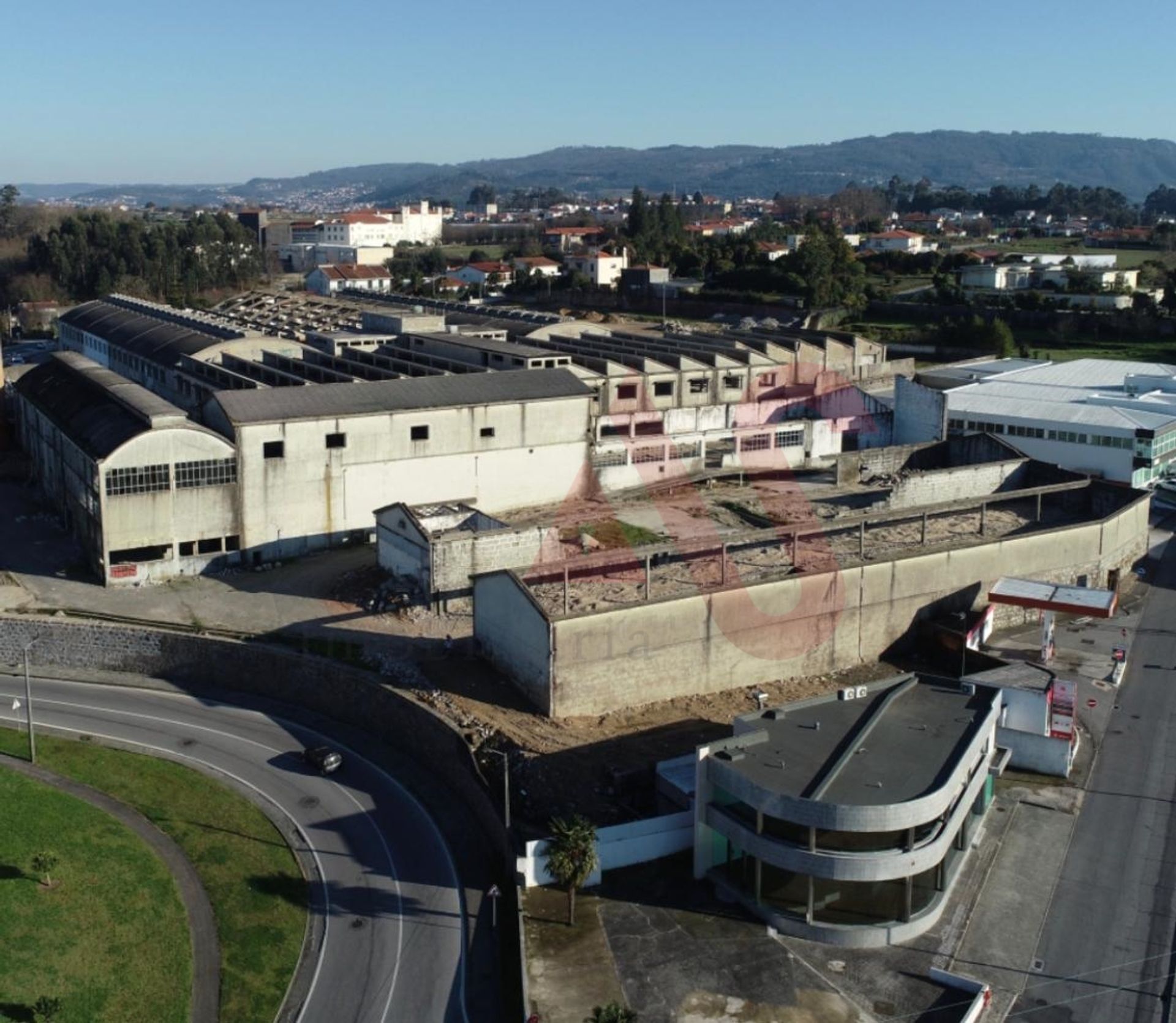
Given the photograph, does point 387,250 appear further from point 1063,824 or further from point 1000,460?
point 1063,824

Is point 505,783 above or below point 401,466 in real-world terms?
below

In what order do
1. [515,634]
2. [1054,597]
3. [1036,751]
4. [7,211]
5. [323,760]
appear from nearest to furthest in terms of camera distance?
[1036,751]
[323,760]
[515,634]
[1054,597]
[7,211]

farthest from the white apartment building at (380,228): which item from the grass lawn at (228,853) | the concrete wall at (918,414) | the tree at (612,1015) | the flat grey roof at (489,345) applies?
the tree at (612,1015)

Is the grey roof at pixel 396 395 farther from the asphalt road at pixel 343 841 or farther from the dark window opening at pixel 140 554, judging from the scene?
the asphalt road at pixel 343 841

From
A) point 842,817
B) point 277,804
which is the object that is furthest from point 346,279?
point 842,817

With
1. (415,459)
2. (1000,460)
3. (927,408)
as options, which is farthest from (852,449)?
(415,459)

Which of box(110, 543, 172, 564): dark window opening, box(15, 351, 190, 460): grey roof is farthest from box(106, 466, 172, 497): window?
box(110, 543, 172, 564): dark window opening

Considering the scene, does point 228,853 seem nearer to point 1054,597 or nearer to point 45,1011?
point 45,1011

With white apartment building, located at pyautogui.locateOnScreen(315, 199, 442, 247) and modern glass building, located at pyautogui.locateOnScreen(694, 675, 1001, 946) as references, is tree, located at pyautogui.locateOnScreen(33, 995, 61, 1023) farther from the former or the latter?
white apartment building, located at pyautogui.locateOnScreen(315, 199, 442, 247)
